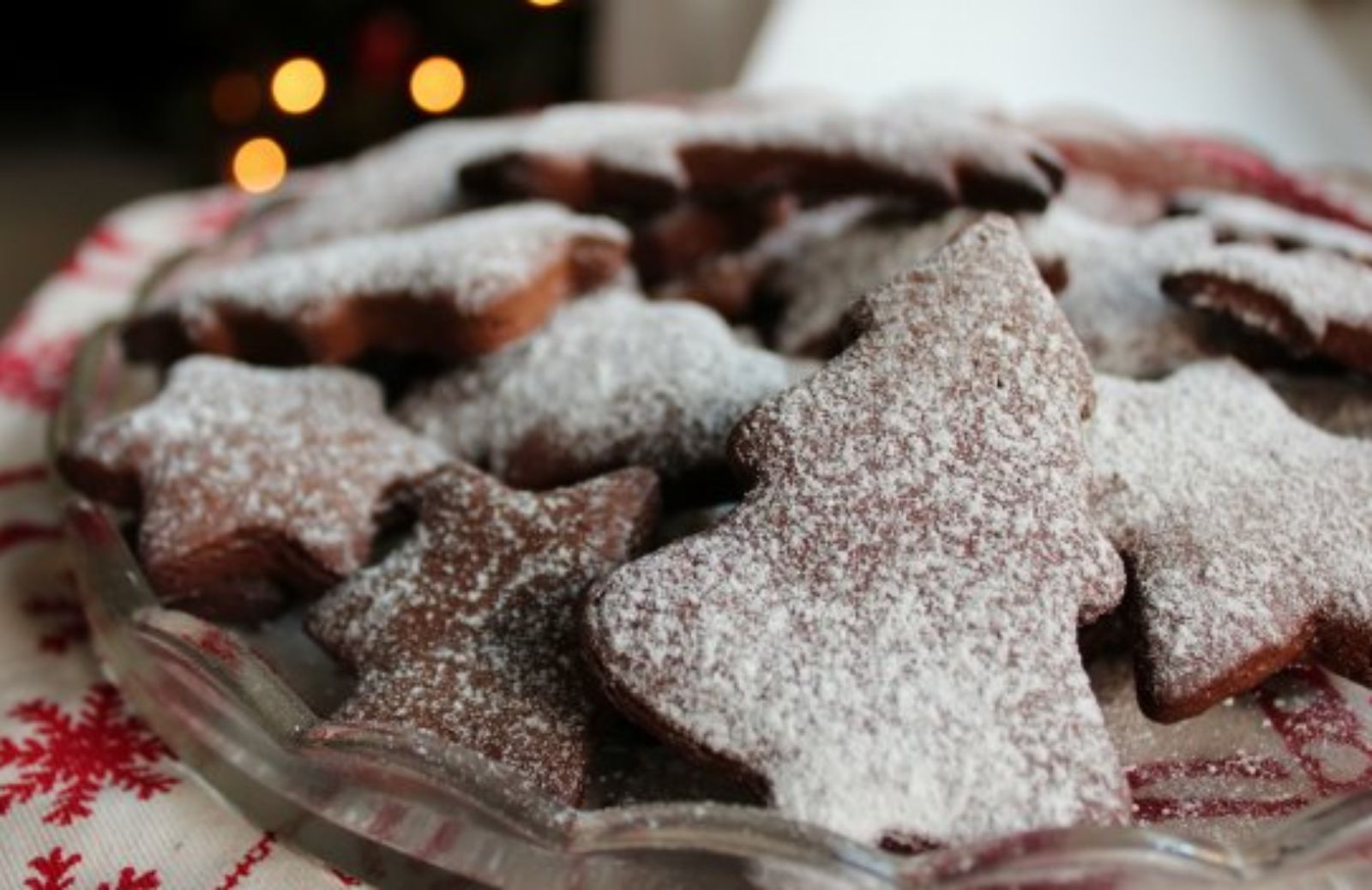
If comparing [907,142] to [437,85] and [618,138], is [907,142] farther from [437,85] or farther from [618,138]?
[437,85]

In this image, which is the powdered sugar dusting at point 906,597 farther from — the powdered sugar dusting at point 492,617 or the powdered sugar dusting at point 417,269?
the powdered sugar dusting at point 417,269

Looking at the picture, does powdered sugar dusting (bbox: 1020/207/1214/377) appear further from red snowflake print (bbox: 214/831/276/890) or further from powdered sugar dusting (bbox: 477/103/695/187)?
red snowflake print (bbox: 214/831/276/890)

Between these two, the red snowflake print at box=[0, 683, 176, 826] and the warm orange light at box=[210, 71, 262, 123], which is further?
the warm orange light at box=[210, 71, 262, 123]

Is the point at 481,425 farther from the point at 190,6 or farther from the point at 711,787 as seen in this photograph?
the point at 190,6

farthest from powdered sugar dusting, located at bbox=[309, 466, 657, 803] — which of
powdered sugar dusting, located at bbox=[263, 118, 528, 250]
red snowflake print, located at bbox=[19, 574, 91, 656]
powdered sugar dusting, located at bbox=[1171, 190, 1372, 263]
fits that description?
powdered sugar dusting, located at bbox=[1171, 190, 1372, 263]

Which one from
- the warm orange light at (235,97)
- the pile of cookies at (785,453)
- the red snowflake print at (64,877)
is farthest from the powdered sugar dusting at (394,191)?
Answer: the warm orange light at (235,97)
